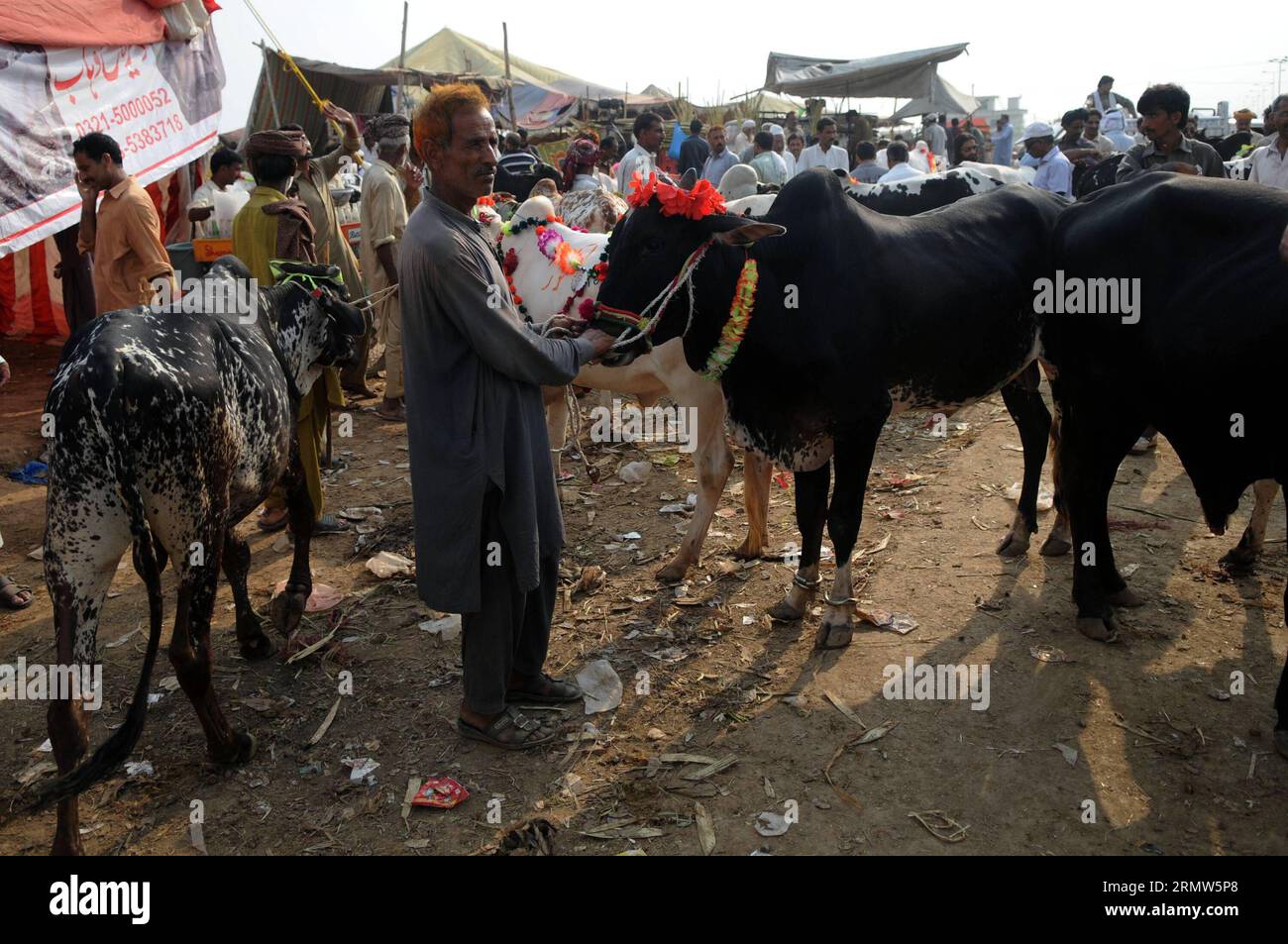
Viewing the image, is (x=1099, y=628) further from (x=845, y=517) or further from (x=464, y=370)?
(x=464, y=370)

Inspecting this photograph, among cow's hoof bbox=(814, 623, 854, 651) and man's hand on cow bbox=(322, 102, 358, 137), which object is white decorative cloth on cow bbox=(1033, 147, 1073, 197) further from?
cow's hoof bbox=(814, 623, 854, 651)

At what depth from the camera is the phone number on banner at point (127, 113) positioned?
859 cm

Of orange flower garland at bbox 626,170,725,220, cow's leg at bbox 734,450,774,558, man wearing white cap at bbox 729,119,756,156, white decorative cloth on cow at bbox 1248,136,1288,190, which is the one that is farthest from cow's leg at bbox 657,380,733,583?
man wearing white cap at bbox 729,119,756,156

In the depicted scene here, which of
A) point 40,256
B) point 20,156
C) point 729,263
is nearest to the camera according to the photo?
point 729,263

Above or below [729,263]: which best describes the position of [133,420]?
below

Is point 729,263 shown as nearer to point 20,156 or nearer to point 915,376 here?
point 915,376

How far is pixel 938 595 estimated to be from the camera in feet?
16.4

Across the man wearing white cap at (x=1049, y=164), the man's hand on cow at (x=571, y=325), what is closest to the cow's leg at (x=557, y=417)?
the man's hand on cow at (x=571, y=325)

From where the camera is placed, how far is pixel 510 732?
383cm

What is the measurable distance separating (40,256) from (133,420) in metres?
9.17

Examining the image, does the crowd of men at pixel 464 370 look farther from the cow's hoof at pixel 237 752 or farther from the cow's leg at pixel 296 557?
the cow's hoof at pixel 237 752

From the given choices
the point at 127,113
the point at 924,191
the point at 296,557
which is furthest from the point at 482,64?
the point at 296,557

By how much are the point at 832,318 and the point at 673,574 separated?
5.91 feet

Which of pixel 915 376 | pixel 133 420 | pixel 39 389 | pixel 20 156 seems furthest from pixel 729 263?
pixel 39 389
